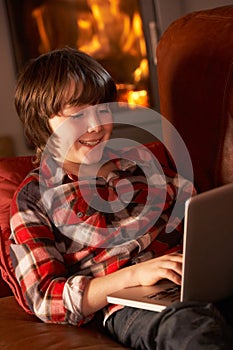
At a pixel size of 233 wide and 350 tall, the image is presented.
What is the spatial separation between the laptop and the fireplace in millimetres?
3069

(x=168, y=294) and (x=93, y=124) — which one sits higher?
(x=93, y=124)

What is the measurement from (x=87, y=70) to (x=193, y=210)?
60cm

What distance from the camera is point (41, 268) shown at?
155cm

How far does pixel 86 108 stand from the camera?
5.47ft

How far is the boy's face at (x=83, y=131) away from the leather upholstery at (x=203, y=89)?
293 millimetres

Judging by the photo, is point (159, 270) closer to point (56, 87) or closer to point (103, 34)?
point (56, 87)

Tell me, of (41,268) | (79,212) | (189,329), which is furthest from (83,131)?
(189,329)

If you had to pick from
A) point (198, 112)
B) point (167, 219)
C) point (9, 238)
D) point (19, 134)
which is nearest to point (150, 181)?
point (167, 219)

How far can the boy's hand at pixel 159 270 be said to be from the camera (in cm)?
140

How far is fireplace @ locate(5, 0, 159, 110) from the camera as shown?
13.9 feet

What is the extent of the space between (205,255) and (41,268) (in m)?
0.42

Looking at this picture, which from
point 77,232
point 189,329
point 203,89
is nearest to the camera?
point 189,329

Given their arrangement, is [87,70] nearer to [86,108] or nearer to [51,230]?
[86,108]

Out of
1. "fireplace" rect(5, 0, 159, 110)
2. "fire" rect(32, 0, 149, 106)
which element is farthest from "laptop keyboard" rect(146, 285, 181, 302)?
"fire" rect(32, 0, 149, 106)
